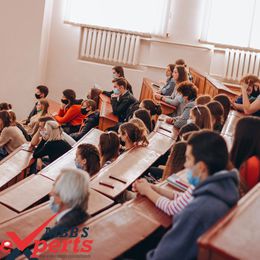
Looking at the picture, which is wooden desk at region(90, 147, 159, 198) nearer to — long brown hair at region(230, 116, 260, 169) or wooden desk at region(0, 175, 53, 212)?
wooden desk at region(0, 175, 53, 212)

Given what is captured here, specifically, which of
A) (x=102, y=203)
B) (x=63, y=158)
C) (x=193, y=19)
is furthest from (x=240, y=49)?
(x=102, y=203)

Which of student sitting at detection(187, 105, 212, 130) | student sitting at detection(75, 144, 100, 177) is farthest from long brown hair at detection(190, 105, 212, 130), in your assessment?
student sitting at detection(75, 144, 100, 177)

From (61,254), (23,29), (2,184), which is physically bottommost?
(2,184)

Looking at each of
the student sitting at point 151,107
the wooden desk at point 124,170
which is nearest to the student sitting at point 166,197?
the wooden desk at point 124,170

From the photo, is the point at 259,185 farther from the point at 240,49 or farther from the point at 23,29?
the point at 23,29

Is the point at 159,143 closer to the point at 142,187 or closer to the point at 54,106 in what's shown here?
the point at 142,187

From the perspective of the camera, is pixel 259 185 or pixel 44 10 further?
pixel 44 10

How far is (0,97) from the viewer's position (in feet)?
32.2

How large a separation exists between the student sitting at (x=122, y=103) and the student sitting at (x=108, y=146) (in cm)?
195

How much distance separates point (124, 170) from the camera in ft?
11.5

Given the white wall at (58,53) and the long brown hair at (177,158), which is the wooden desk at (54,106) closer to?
the white wall at (58,53)

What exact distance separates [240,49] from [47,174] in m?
6.07

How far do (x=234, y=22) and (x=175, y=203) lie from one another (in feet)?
23.7

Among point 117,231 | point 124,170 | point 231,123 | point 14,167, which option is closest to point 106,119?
point 14,167
